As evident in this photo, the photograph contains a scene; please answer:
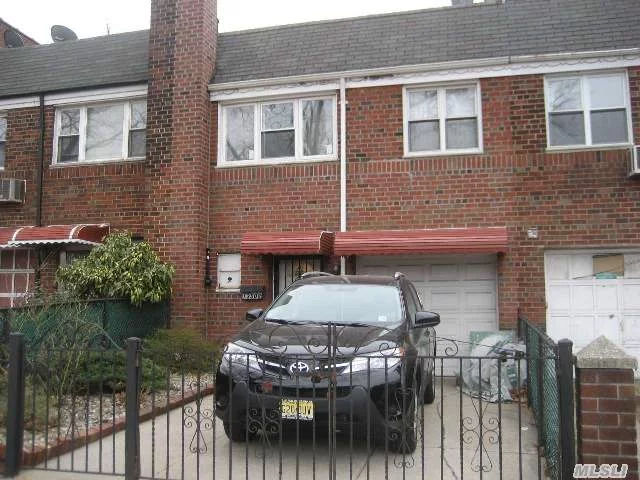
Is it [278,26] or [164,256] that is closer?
[164,256]

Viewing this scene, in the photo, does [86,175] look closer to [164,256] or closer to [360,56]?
[164,256]

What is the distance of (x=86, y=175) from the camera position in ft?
38.4

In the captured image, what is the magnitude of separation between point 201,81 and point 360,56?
10.2 feet

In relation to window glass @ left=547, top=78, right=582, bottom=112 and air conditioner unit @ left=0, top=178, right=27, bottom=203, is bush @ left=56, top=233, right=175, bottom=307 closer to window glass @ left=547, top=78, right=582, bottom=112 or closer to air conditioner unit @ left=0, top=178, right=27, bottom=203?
air conditioner unit @ left=0, top=178, right=27, bottom=203

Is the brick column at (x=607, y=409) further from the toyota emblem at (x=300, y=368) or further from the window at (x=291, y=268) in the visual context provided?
the window at (x=291, y=268)

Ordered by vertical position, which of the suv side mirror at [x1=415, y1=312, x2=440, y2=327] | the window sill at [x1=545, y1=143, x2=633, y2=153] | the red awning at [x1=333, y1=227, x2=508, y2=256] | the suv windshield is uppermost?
the window sill at [x1=545, y1=143, x2=633, y2=153]

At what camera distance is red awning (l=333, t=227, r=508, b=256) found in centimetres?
927

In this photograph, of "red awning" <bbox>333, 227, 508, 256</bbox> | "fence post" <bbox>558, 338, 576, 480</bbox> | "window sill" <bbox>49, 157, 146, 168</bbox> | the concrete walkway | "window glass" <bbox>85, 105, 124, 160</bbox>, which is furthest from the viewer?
"window glass" <bbox>85, 105, 124, 160</bbox>

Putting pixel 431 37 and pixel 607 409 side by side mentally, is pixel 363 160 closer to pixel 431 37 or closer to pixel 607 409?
pixel 431 37

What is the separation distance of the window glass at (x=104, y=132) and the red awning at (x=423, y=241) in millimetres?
5365

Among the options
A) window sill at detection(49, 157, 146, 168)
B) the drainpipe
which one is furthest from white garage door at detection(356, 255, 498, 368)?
window sill at detection(49, 157, 146, 168)

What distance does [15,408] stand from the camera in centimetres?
473

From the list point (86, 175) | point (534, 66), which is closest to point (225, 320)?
point (86, 175)

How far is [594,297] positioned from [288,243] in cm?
523
